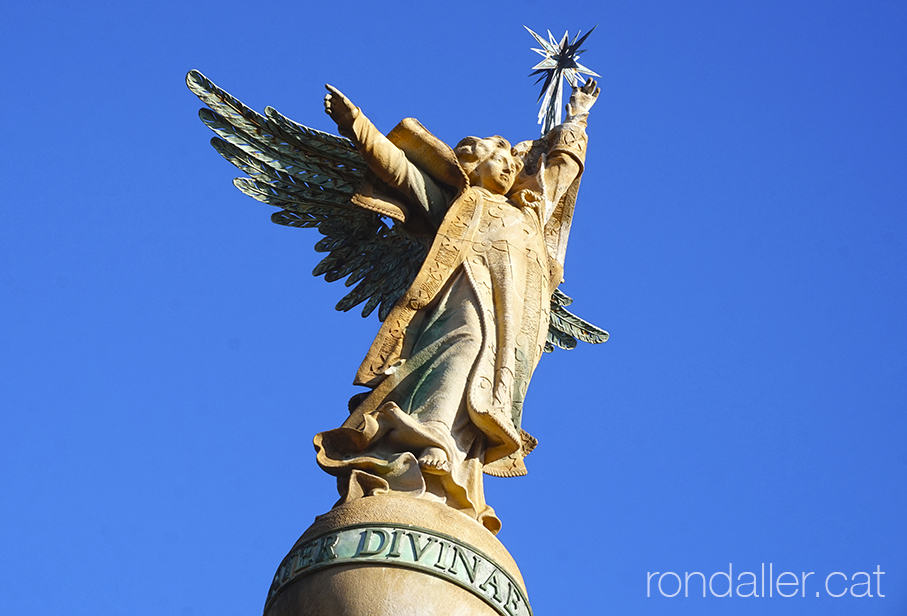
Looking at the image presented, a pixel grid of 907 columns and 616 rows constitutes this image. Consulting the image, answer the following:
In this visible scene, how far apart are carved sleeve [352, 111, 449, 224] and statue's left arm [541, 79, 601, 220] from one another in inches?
33.7

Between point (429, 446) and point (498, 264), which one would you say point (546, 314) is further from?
point (429, 446)

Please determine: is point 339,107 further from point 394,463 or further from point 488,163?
point 394,463

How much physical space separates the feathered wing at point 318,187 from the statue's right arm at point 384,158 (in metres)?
0.32

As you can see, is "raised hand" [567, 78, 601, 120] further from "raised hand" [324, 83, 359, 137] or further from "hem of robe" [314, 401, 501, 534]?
"hem of robe" [314, 401, 501, 534]

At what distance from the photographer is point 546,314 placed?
9562mm

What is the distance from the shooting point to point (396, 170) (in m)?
9.69

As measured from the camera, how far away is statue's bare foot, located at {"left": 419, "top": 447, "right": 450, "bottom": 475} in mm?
7859

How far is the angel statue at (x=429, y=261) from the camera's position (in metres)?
8.07

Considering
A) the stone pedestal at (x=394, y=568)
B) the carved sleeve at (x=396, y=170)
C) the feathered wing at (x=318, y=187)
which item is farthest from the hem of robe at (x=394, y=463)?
the feathered wing at (x=318, y=187)

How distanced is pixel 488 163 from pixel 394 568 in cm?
384

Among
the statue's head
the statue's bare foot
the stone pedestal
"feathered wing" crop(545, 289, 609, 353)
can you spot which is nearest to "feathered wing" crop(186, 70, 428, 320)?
the statue's head

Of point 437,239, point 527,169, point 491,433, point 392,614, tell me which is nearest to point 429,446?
point 491,433

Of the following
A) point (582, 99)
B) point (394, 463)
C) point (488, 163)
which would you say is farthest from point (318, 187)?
point (394, 463)

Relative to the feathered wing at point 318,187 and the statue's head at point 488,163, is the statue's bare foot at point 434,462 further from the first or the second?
the statue's head at point 488,163
